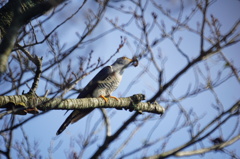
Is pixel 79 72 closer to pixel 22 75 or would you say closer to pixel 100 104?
pixel 100 104

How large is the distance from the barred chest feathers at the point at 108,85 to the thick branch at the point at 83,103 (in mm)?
1164

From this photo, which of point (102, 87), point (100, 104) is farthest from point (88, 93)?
point (100, 104)

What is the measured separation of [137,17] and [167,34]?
450mm

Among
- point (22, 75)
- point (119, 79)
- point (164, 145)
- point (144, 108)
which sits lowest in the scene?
point (164, 145)

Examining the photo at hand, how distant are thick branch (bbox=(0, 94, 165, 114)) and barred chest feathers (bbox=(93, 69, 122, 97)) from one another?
1.16 m

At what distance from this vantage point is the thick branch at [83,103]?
279 cm

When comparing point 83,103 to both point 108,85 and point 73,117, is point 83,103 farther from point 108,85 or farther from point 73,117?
point 108,85

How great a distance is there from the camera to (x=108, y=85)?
16.8 feet

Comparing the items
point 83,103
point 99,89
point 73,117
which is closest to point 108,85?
point 99,89

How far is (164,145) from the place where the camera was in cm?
403

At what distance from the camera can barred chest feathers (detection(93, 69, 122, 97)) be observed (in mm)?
4895

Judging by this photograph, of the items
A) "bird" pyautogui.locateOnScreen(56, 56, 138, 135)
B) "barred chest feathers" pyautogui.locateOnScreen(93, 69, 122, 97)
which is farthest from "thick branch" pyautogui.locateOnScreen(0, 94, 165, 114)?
"barred chest feathers" pyautogui.locateOnScreen(93, 69, 122, 97)

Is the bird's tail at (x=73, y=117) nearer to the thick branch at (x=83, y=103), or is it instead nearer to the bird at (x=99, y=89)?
the bird at (x=99, y=89)

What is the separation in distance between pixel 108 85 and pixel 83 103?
5.95 feet
